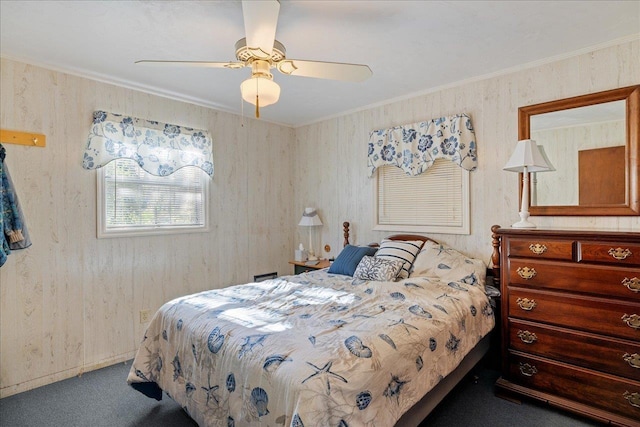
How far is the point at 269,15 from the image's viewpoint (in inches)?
58.9

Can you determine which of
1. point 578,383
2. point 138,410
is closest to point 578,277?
point 578,383

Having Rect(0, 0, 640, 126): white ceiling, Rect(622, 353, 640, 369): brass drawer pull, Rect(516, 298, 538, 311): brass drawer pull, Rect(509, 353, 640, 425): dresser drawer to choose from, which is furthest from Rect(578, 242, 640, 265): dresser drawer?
Rect(0, 0, 640, 126): white ceiling

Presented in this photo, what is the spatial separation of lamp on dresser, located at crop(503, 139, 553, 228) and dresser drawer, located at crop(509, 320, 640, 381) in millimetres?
726

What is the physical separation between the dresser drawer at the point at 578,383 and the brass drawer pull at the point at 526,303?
1.06ft

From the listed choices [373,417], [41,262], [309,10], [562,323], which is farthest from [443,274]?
[41,262]

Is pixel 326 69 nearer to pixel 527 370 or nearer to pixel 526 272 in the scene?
pixel 526 272

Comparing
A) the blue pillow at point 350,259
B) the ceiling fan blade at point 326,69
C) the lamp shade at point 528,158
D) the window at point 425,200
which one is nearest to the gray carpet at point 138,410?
the blue pillow at point 350,259

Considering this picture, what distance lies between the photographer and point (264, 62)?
1.80 m

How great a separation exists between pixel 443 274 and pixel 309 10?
2.14m

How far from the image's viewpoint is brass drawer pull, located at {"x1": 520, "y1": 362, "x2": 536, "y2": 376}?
2.18 m

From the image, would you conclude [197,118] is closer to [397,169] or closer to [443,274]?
[397,169]

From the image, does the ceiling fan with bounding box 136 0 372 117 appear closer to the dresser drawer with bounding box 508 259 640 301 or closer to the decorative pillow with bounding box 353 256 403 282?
the decorative pillow with bounding box 353 256 403 282

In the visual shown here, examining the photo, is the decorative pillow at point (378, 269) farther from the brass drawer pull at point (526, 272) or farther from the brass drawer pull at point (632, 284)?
the brass drawer pull at point (632, 284)

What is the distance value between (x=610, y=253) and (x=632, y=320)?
38 centimetres
